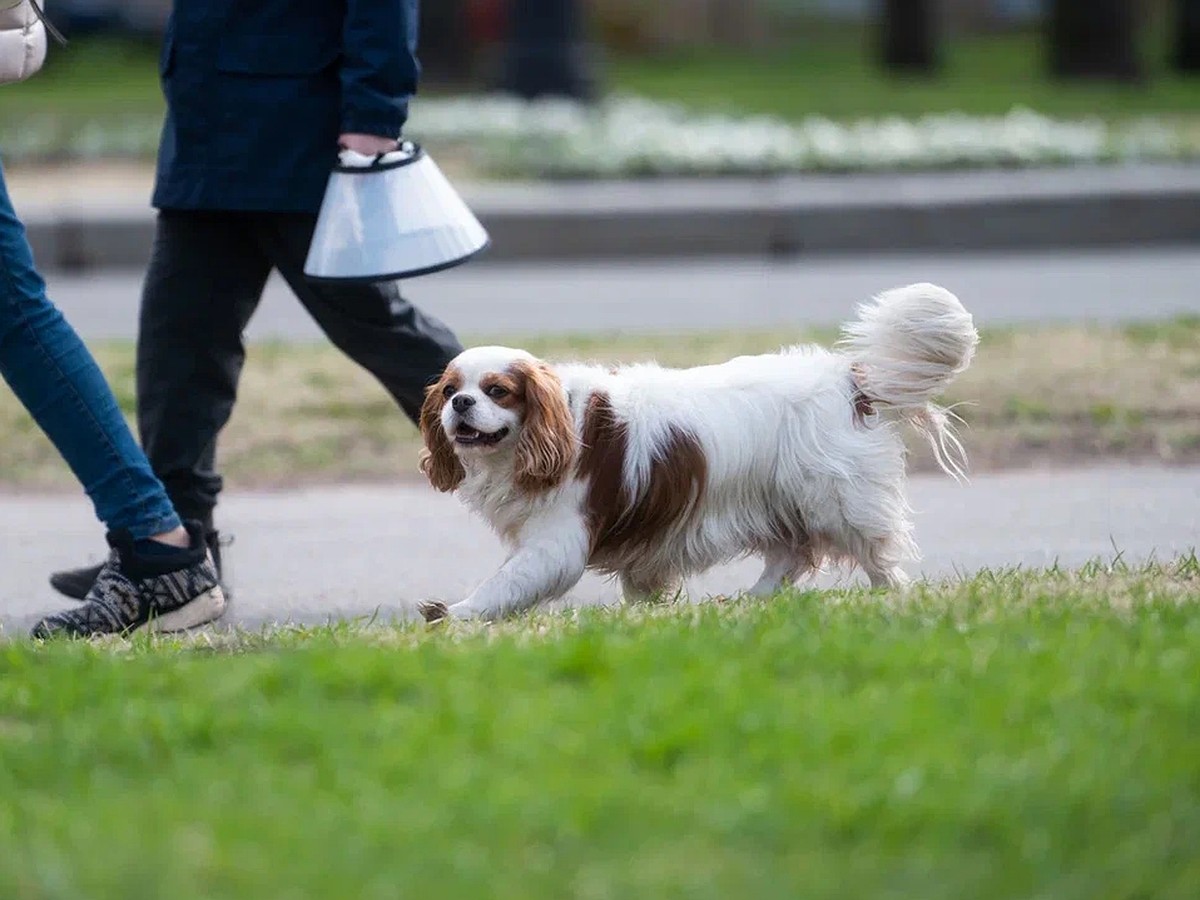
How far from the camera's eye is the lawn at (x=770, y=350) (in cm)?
729

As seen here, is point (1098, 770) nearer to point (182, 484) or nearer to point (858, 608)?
point (858, 608)

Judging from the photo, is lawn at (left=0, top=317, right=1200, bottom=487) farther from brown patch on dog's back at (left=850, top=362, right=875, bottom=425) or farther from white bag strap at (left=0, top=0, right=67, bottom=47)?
white bag strap at (left=0, top=0, right=67, bottom=47)

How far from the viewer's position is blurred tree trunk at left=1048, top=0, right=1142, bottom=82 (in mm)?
23891

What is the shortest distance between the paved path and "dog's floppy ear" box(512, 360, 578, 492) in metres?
0.71

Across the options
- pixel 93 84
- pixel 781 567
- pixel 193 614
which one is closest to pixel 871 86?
pixel 93 84

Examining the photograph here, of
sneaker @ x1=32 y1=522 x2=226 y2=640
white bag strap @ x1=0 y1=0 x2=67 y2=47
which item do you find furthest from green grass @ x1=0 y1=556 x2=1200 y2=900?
white bag strap @ x1=0 y1=0 x2=67 y2=47

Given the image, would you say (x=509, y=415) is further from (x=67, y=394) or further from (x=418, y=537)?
(x=418, y=537)

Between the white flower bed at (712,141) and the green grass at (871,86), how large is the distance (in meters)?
1.90

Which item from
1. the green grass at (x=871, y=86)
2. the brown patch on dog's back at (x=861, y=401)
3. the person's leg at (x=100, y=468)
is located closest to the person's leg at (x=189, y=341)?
the person's leg at (x=100, y=468)

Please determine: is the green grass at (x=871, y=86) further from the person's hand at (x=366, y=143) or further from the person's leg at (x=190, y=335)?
the person's hand at (x=366, y=143)

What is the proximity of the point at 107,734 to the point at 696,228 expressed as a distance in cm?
896

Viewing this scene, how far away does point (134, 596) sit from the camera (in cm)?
502

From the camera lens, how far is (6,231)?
4758mm

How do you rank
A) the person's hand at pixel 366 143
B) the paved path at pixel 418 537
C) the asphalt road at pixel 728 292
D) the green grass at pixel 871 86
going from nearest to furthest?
the person's hand at pixel 366 143 → the paved path at pixel 418 537 → the asphalt road at pixel 728 292 → the green grass at pixel 871 86
